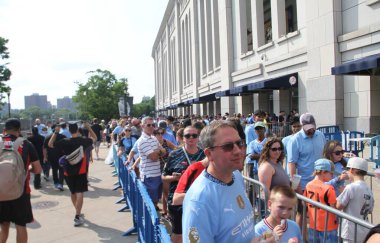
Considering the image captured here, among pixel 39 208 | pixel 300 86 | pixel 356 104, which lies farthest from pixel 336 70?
pixel 39 208

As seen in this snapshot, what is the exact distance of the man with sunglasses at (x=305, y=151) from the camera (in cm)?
535

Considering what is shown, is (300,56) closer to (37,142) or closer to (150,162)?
(37,142)

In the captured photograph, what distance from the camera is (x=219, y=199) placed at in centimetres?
201

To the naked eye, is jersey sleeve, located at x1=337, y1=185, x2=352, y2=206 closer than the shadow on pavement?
Yes

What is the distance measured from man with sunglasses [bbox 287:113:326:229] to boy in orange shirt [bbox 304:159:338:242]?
0.93 meters

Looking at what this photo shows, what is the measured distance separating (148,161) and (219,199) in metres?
4.30

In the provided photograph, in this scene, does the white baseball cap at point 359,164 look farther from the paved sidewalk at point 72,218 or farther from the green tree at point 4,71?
the green tree at point 4,71

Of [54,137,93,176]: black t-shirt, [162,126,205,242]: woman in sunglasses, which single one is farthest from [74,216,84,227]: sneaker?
[162,126,205,242]: woman in sunglasses

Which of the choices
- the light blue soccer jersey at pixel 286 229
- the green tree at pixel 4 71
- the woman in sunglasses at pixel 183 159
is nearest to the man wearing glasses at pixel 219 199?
the light blue soccer jersey at pixel 286 229

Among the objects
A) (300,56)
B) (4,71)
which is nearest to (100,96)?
(4,71)

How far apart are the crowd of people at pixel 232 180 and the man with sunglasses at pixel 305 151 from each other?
15mm

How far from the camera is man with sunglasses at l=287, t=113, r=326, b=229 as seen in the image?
5.35m

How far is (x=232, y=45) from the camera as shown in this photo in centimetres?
2598

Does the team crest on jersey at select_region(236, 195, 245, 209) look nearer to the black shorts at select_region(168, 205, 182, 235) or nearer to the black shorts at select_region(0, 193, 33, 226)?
the black shorts at select_region(168, 205, 182, 235)
